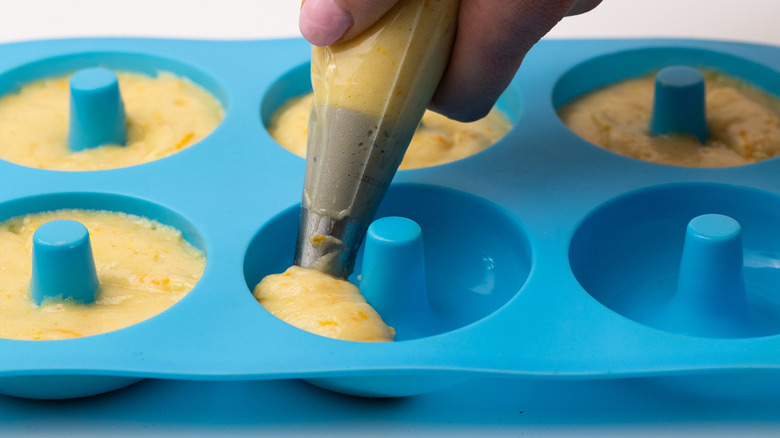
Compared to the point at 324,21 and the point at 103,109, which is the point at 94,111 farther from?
the point at 324,21

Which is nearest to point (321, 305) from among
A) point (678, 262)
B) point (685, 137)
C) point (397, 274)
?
point (397, 274)

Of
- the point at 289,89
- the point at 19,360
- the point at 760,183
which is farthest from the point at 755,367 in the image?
the point at 289,89

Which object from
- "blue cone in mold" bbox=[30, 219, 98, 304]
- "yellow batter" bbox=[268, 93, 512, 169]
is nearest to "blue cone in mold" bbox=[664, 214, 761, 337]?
"yellow batter" bbox=[268, 93, 512, 169]

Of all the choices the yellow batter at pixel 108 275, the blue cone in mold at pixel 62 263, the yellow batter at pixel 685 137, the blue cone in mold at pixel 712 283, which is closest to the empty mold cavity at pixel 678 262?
the blue cone in mold at pixel 712 283

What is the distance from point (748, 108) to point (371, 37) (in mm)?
822

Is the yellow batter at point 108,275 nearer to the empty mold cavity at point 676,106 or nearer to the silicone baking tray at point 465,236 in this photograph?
the silicone baking tray at point 465,236

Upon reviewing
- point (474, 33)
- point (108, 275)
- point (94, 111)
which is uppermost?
point (474, 33)

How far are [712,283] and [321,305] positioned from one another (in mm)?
549

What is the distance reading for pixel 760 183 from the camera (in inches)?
70.2

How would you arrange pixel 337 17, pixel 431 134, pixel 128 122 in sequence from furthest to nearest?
pixel 128 122
pixel 431 134
pixel 337 17

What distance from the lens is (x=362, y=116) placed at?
1.55 metres

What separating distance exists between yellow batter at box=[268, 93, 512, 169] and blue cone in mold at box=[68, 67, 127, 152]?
27 cm

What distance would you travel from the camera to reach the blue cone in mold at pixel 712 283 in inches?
62.8

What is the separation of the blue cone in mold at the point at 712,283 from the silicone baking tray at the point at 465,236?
0.12ft
